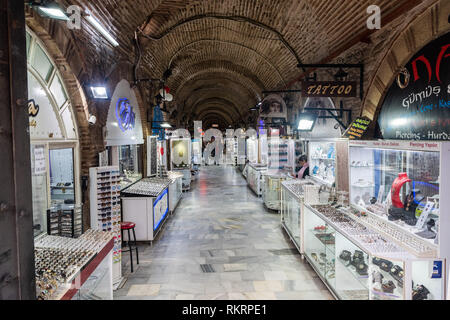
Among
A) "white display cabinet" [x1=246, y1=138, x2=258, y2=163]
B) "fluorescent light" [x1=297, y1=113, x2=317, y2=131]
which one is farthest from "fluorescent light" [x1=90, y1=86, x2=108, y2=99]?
"white display cabinet" [x1=246, y1=138, x2=258, y2=163]

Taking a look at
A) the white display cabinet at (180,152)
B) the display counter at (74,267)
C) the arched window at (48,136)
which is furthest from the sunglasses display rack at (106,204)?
the white display cabinet at (180,152)

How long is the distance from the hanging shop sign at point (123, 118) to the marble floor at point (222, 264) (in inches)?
86.0

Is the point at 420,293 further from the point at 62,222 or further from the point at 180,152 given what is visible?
the point at 180,152

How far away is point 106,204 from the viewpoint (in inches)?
176

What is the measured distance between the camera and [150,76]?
9.02 metres

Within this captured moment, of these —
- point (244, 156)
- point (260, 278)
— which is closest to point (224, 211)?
point (260, 278)

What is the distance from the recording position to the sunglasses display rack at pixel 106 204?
4.38m

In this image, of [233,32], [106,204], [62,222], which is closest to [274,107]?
[233,32]

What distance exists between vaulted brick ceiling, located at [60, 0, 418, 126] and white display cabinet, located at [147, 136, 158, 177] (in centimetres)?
189

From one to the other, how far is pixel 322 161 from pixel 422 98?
3.43 m

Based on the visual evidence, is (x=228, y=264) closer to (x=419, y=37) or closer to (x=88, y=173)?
(x=88, y=173)

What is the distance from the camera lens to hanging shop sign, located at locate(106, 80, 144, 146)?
5.93 metres

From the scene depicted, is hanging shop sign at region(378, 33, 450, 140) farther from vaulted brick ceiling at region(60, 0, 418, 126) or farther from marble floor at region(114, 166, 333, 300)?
marble floor at region(114, 166, 333, 300)
